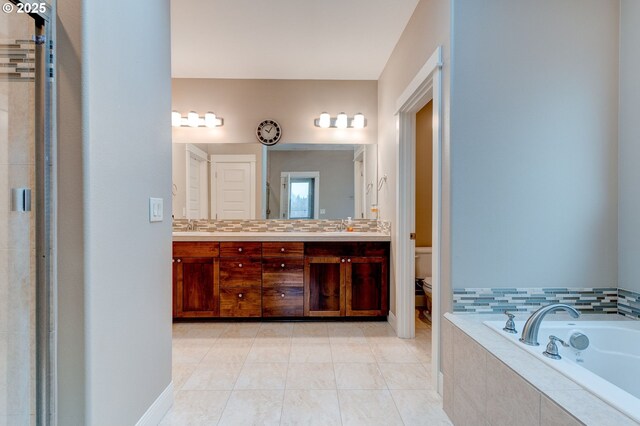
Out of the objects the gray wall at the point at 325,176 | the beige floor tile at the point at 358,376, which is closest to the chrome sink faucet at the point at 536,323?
the beige floor tile at the point at 358,376

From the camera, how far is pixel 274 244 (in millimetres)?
3154

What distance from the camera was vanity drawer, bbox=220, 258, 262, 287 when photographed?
314cm

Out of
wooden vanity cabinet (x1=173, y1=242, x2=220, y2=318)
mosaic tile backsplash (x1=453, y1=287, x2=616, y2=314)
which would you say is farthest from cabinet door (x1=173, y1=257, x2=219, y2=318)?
mosaic tile backsplash (x1=453, y1=287, x2=616, y2=314)

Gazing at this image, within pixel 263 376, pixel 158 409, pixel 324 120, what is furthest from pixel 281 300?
pixel 324 120

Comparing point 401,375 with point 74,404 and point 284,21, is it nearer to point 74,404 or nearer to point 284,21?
point 74,404

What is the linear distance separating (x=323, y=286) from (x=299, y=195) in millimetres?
1082

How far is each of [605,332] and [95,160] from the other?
2403 mm

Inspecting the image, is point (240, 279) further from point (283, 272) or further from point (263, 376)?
point (263, 376)

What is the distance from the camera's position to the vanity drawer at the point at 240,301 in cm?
314

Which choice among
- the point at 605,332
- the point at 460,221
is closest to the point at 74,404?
the point at 460,221

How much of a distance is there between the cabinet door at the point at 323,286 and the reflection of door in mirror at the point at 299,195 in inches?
27.7

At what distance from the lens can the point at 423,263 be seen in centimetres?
347

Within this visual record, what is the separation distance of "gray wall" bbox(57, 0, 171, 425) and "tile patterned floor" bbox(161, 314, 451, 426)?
0.47 metres

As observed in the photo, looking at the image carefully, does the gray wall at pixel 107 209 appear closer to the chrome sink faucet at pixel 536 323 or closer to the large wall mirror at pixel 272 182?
the chrome sink faucet at pixel 536 323
